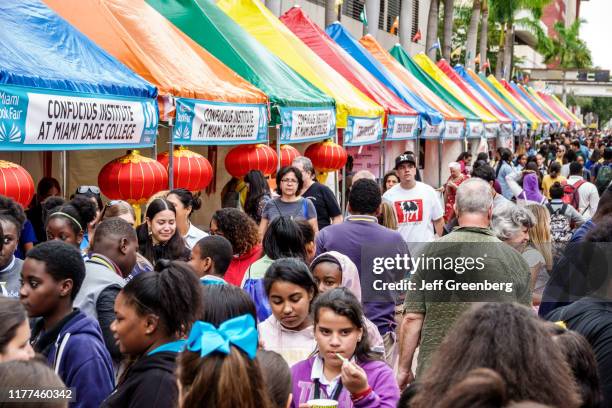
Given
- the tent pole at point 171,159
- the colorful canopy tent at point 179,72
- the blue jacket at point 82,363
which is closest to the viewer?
the blue jacket at point 82,363

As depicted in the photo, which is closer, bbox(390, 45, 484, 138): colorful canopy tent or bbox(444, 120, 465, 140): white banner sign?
bbox(444, 120, 465, 140): white banner sign

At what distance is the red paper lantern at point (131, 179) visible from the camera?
312 inches

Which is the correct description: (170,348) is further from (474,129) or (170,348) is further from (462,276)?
(474,129)

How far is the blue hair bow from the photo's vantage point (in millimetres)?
2506

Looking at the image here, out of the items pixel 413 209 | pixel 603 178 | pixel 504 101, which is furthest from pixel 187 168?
pixel 504 101

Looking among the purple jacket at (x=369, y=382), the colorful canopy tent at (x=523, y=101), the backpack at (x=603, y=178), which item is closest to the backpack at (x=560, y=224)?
the backpack at (x=603, y=178)

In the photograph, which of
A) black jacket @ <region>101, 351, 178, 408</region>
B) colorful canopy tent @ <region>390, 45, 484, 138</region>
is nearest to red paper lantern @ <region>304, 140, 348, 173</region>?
colorful canopy tent @ <region>390, 45, 484, 138</region>

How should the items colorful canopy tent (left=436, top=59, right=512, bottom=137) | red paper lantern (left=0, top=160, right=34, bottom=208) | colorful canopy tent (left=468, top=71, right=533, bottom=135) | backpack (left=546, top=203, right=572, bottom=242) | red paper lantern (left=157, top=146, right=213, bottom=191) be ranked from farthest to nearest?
colorful canopy tent (left=468, top=71, right=533, bottom=135)
colorful canopy tent (left=436, top=59, right=512, bottom=137)
backpack (left=546, top=203, right=572, bottom=242)
red paper lantern (left=157, top=146, right=213, bottom=191)
red paper lantern (left=0, top=160, right=34, bottom=208)

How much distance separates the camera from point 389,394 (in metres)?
3.81

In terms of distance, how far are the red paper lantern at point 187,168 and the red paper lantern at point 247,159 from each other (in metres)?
1.15

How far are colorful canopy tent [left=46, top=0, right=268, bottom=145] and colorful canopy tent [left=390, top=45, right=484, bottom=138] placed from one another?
A: 40.9 feet

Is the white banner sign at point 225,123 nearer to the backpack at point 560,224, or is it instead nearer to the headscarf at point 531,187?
the backpack at point 560,224

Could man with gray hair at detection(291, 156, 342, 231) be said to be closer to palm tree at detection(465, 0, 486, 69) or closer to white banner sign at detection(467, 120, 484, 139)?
white banner sign at detection(467, 120, 484, 139)

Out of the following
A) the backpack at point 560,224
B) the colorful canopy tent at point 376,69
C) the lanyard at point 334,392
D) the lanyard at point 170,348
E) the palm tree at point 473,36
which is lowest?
the lanyard at point 334,392
